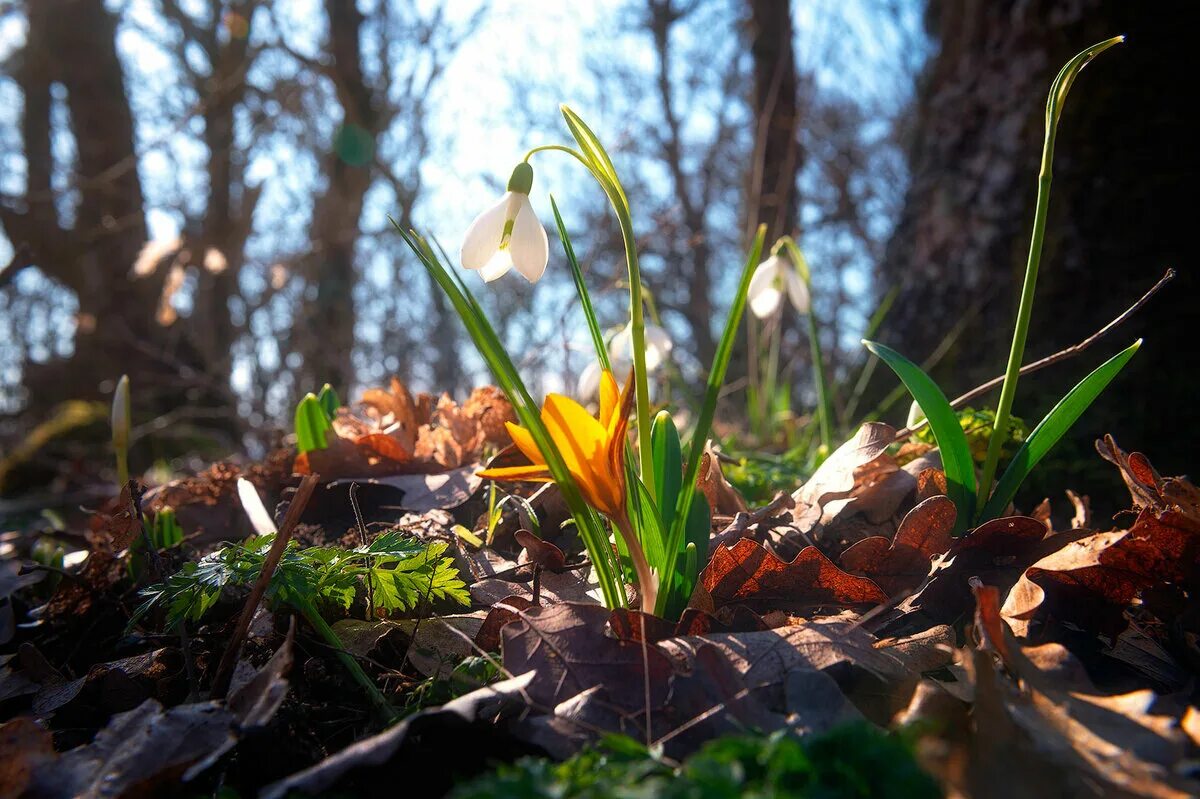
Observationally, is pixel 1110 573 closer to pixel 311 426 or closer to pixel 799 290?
pixel 311 426

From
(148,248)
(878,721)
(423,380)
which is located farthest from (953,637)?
(423,380)

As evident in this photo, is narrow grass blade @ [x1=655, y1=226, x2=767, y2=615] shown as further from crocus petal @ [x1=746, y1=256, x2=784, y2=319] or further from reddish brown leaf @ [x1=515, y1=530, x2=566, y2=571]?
crocus petal @ [x1=746, y1=256, x2=784, y2=319]

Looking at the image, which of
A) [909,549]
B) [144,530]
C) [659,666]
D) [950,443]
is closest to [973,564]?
[909,549]

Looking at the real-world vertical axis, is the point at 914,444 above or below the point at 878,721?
above

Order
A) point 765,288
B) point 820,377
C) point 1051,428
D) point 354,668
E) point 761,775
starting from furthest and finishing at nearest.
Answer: point 765,288 < point 820,377 < point 1051,428 < point 354,668 < point 761,775

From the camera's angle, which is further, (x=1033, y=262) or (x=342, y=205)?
(x=342, y=205)

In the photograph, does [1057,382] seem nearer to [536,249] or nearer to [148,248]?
[536,249]
